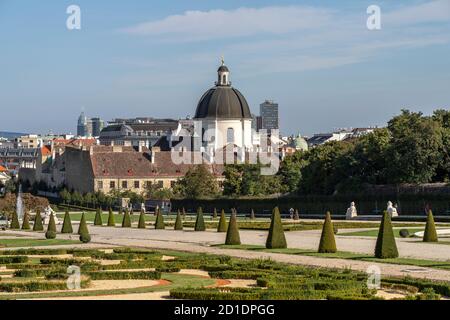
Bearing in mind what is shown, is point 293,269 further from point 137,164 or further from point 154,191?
point 137,164

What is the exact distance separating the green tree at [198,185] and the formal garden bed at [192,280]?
57.4m

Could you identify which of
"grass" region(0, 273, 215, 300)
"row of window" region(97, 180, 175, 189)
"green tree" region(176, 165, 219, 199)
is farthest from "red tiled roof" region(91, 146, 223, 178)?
"grass" region(0, 273, 215, 300)

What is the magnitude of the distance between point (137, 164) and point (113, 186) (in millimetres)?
3813

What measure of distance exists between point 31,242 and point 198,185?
48.0 meters

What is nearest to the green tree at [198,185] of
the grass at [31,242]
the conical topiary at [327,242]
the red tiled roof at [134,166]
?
the red tiled roof at [134,166]

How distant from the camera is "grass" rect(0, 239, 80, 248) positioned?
1750 inches

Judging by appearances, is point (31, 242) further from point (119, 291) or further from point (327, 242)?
point (119, 291)

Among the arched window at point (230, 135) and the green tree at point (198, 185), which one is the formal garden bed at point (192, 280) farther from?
the arched window at point (230, 135)

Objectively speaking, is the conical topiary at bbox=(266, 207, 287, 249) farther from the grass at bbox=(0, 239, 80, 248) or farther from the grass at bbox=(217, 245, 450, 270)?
the grass at bbox=(0, 239, 80, 248)

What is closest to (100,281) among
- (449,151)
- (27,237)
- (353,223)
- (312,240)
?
(312,240)

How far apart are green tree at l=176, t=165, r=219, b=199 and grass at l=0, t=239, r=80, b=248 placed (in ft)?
146

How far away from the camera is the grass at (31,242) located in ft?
146

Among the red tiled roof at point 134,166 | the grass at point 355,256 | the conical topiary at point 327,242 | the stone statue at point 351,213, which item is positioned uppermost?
the red tiled roof at point 134,166

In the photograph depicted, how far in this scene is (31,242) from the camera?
46.4 metres
